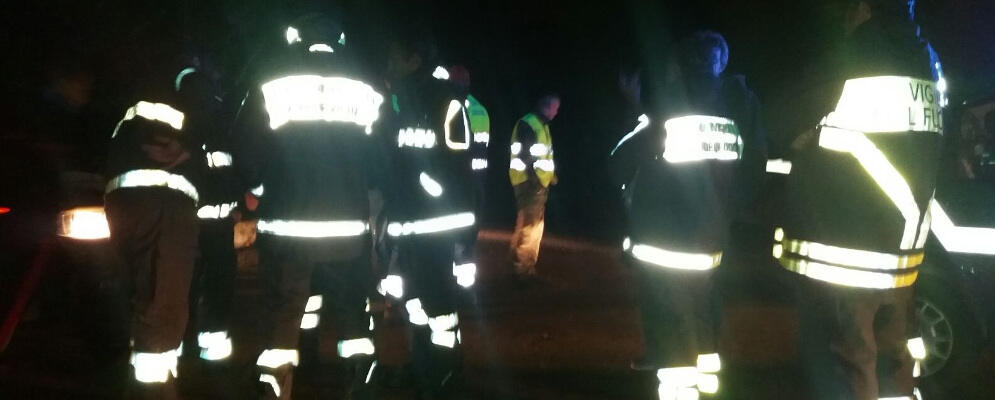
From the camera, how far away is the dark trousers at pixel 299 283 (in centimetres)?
415

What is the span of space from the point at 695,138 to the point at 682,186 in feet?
0.76

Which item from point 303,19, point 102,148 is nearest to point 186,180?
point 102,148

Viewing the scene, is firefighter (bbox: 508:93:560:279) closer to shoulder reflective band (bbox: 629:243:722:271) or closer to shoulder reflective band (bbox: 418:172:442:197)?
shoulder reflective band (bbox: 418:172:442:197)

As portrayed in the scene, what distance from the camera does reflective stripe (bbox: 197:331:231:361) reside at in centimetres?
512

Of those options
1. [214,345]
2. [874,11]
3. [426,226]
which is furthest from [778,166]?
[214,345]

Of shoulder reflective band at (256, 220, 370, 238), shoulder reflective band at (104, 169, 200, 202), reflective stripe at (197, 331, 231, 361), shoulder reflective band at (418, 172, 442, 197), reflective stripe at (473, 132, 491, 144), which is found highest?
reflective stripe at (473, 132, 491, 144)

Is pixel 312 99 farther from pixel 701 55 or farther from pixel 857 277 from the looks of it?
pixel 857 277

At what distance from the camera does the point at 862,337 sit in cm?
350

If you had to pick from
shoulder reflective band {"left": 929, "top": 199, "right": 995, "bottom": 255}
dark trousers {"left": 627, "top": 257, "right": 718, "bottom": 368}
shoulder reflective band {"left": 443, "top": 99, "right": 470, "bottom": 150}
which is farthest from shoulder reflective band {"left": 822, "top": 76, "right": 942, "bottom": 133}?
shoulder reflective band {"left": 443, "top": 99, "right": 470, "bottom": 150}

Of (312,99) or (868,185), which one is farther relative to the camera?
(312,99)

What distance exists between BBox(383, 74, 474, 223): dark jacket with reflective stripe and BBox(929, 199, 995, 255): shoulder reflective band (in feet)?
9.44

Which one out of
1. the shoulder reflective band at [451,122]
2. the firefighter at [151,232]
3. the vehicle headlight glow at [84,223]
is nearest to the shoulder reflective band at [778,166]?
the shoulder reflective band at [451,122]

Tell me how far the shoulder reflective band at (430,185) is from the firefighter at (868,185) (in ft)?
6.71

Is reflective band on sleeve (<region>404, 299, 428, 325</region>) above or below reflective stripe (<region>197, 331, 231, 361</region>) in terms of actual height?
above
